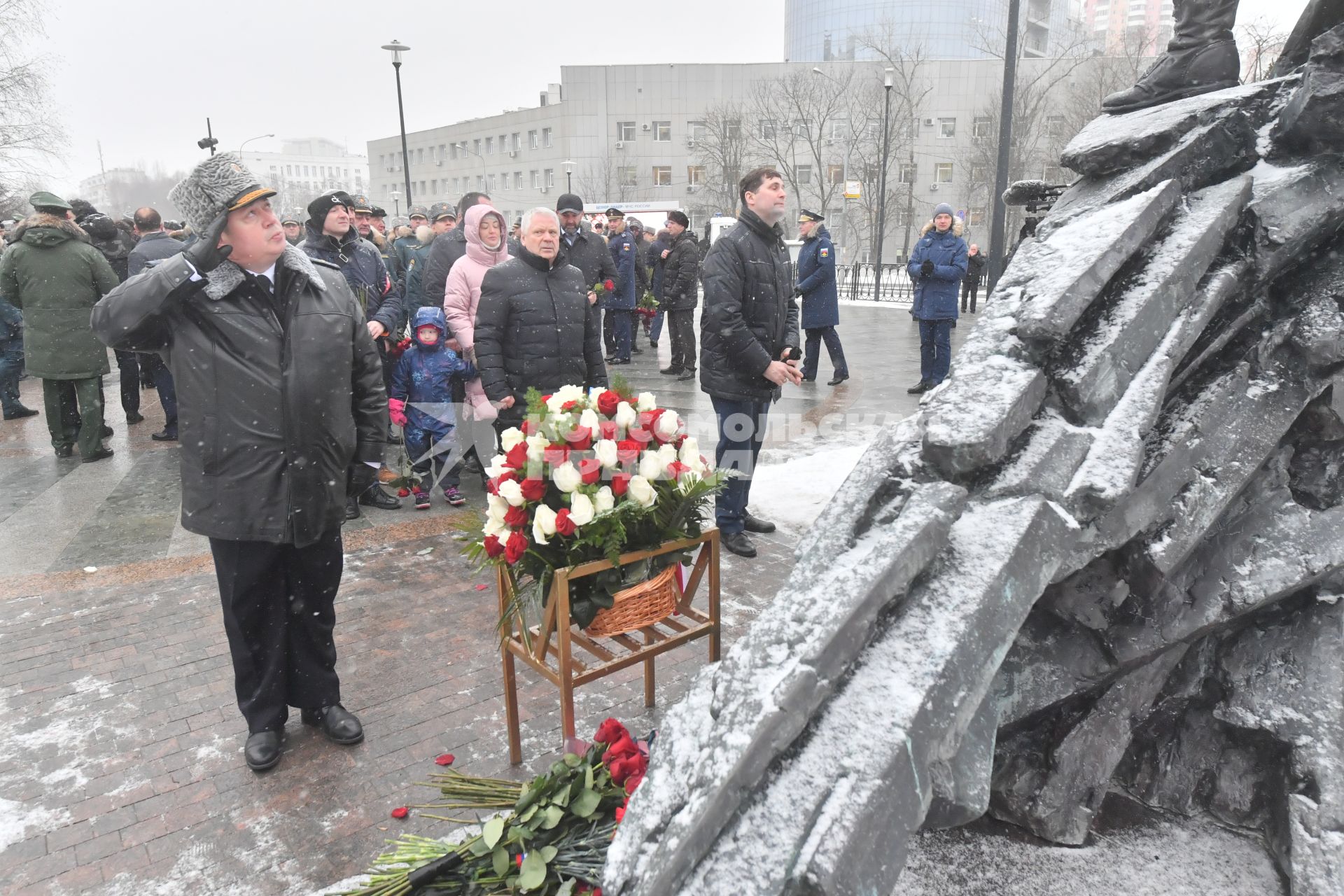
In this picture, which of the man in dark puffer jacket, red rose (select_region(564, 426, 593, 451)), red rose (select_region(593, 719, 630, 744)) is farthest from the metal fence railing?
red rose (select_region(593, 719, 630, 744))

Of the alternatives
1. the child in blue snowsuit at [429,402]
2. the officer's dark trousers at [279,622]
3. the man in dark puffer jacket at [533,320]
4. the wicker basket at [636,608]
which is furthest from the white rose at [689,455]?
the child in blue snowsuit at [429,402]

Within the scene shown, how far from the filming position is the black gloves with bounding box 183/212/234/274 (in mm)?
2732

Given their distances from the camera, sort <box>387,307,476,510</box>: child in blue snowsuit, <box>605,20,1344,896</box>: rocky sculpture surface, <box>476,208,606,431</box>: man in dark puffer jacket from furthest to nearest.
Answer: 1. <box>387,307,476,510</box>: child in blue snowsuit
2. <box>476,208,606,431</box>: man in dark puffer jacket
3. <box>605,20,1344,896</box>: rocky sculpture surface

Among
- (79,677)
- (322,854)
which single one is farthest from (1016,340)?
(79,677)

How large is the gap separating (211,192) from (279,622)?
1.54 meters

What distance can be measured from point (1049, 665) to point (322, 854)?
2222mm

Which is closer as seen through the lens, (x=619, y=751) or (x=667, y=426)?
(x=619, y=751)

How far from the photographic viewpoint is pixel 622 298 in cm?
1210

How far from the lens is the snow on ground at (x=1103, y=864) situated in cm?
209

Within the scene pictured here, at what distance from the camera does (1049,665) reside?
2.12 metres

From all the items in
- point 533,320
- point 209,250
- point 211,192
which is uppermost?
point 211,192

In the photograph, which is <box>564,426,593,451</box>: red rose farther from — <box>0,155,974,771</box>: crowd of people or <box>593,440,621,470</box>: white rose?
<box>0,155,974,771</box>: crowd of people

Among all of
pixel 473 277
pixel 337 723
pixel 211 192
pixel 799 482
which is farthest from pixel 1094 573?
pixel 473 277

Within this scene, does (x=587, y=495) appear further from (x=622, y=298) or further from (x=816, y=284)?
(x=622, y=298)
